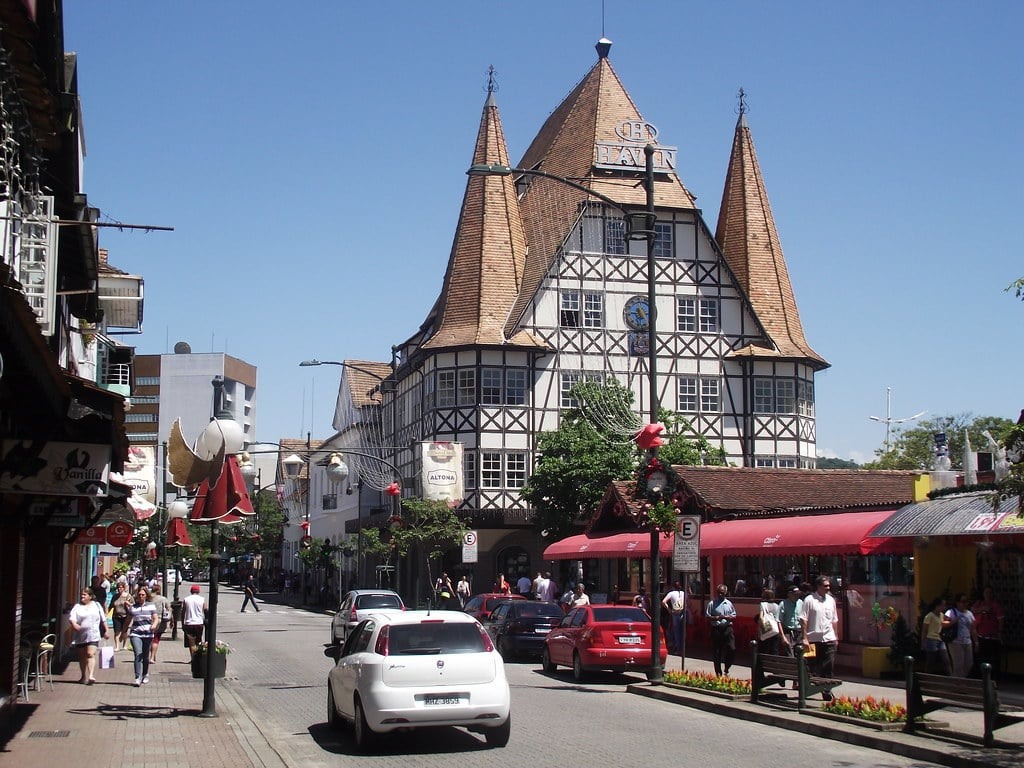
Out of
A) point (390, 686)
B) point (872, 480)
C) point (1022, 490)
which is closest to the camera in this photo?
point (1022, 490)

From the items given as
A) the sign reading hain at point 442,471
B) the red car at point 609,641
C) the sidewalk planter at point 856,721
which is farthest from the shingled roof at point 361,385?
the sidewalk planter at point 856,721

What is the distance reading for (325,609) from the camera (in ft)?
210

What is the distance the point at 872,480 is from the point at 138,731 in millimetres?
24186

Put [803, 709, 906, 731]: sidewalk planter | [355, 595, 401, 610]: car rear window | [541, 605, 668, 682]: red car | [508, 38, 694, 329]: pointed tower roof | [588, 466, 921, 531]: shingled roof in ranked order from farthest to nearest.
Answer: [508, 38, 694, 329]: pointed tower roof
[355, 595, 401, 610]: car rear window
[588, 466, 921, 531]: shingled roof
[541, 605, 668, 682]: red car
[803, 709, 906, 731]: sidewalk planter

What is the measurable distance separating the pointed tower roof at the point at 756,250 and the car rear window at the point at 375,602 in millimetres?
27584

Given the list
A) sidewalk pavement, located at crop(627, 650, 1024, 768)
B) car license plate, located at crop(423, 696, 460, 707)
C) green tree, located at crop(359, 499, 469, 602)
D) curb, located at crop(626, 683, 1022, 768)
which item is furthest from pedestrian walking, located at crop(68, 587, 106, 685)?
green tree, located at crop(359, 499, 469, 602)

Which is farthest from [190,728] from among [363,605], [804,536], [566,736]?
[363,605]

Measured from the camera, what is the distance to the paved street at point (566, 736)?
13.6 meters

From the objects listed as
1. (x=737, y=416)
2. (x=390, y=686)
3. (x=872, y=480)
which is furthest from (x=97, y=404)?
(x=737, y=416)

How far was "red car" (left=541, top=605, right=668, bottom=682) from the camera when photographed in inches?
910

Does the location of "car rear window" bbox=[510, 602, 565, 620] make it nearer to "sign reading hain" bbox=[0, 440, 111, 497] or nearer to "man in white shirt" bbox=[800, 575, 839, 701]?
"man in white shirt" bbox=[800, 575, 839, 701]

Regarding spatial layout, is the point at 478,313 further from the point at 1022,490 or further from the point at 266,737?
the point at 1022,490

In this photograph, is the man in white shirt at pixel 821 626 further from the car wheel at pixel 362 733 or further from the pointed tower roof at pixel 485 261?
the pointed tower roof at pixel 485 261

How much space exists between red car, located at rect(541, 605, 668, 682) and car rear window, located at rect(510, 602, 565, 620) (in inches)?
196
